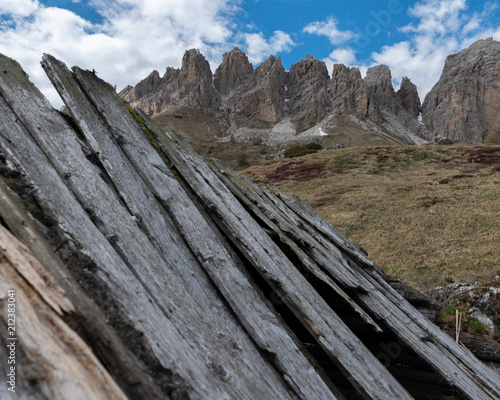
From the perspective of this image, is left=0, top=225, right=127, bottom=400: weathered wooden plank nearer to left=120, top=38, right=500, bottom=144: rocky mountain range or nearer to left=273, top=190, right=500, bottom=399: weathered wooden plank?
left=273, top=190, right=500, bottom=399: weathered wooden plank

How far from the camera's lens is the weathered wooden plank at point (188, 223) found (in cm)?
298

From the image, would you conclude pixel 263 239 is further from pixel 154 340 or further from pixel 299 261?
pixel 154 340

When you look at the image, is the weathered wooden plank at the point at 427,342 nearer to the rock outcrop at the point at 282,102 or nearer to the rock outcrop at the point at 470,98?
the rock outcrop at the point at 282,102

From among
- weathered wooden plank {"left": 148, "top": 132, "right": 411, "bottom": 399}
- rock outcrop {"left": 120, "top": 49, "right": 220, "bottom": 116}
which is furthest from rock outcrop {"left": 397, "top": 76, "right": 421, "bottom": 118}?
weathered wooden plank {"left": 148, "top": 132, "right": 411, "bottom": 399}

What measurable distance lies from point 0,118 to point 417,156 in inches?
2307

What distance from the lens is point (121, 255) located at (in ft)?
8.61

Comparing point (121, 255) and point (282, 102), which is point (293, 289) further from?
point (282, 102)

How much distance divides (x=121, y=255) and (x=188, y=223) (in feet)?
3.99

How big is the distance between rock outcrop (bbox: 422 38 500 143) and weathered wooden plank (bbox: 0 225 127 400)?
182 m

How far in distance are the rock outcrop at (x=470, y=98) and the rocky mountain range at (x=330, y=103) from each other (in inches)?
16.7

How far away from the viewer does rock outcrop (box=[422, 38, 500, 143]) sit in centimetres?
15100

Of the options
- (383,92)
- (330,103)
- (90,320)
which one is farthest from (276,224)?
(383,92)

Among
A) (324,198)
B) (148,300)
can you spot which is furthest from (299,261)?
(324,198)

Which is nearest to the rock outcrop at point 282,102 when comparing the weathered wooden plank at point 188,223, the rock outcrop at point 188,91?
the rock outcrop at point 188,91
